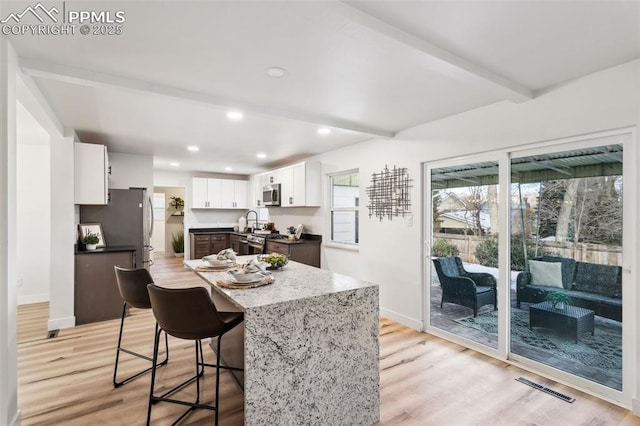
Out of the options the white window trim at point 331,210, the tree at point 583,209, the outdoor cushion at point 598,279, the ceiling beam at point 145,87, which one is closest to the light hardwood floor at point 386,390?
the outdoor cushion at point 598,279

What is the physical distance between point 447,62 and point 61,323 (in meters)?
4.74

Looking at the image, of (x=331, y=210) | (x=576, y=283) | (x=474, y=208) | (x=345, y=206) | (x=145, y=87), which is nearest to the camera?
(x=145, y=87)

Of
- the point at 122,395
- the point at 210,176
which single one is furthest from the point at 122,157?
the point at 122,395

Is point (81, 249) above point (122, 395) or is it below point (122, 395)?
above

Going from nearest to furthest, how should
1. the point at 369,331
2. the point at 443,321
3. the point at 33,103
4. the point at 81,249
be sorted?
the point at 369,331, the point at 33,103, the point at 443,321, the point at 81,249

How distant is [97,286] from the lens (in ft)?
13.0

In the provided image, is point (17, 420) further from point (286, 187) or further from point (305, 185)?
point (286, 187)

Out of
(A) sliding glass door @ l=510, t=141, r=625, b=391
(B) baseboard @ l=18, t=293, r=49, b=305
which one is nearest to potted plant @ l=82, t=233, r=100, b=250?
(B) baseboard @ l=18, t=293, r=49, b=305

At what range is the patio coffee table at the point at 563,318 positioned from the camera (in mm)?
2527

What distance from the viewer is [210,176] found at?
8.16 m

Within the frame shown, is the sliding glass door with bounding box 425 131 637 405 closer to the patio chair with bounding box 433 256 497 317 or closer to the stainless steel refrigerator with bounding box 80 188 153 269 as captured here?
the patio chair with bounding box 433 256 497 317

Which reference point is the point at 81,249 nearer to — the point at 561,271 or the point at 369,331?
the point at 369,331

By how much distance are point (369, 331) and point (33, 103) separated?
10.5 feet

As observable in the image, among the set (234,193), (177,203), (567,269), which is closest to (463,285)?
(567,269)
